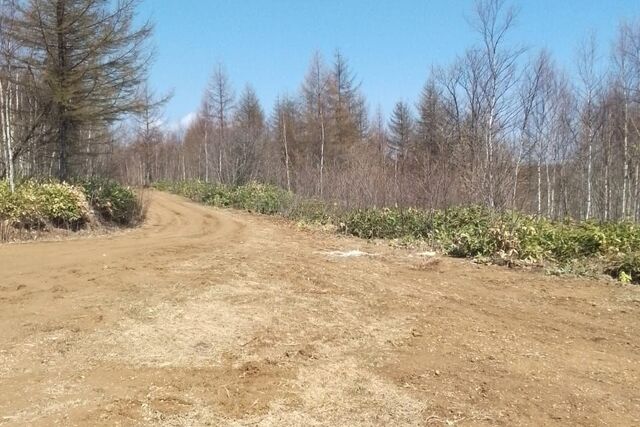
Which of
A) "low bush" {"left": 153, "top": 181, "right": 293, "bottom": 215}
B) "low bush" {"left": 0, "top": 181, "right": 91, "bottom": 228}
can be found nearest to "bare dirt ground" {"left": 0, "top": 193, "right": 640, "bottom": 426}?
"low bush" {"left": 0, "top": 181, "right": 91, "bottom": 228}

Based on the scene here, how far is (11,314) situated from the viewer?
5.65 meters

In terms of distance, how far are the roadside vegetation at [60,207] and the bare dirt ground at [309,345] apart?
12.0ft

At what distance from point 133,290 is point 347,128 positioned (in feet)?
79.9

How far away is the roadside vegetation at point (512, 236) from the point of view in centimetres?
844

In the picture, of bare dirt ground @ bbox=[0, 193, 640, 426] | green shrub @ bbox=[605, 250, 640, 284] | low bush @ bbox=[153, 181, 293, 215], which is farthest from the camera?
low bush @ bbox=[153, 181, 293, 215]

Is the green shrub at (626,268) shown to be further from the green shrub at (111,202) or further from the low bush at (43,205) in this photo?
the green shrub at (111,202)

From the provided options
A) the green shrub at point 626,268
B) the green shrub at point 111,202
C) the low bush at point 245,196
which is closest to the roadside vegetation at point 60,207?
the green shrub at point 111,202

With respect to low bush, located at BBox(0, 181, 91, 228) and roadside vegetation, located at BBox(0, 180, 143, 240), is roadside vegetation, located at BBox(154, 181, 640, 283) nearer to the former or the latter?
roadside vegetation, located at BBox(0, 180, 143, 240)

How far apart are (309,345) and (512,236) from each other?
578 cm

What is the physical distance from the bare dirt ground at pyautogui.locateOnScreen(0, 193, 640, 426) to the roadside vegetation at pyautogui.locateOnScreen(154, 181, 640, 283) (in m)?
0.72

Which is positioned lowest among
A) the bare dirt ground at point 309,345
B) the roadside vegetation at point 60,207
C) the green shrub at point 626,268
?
the bare dirt ground at point 309,345

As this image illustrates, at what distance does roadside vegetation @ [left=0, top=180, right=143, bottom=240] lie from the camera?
11.3 meters

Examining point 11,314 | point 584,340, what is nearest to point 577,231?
point 584,340

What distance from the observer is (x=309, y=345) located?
4828mm
